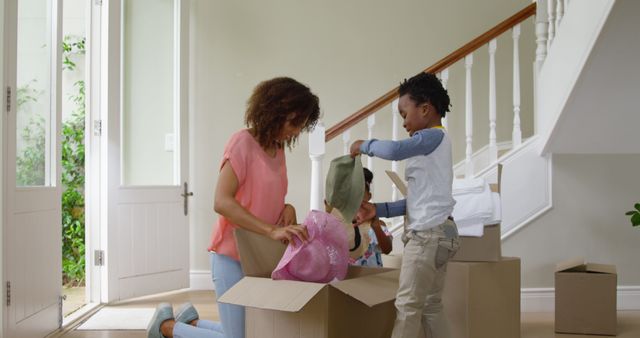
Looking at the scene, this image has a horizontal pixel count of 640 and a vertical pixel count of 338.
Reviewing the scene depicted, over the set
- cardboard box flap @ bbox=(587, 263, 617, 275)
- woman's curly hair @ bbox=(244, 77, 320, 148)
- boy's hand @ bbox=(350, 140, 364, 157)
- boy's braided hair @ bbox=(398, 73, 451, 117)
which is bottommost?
cardboard box flap @ bbox=(587, 263, 617, 275)

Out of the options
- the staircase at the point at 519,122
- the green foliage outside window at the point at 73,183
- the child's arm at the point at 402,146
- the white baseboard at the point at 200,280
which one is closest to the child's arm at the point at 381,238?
the child's arm at the point at 402,146

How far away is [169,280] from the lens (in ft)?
16.4

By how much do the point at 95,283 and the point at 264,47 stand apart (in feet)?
6.97

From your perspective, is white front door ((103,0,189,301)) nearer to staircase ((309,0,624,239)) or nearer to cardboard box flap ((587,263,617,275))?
staircase ((309,0,624,239))

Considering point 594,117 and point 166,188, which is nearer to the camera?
point 594,117

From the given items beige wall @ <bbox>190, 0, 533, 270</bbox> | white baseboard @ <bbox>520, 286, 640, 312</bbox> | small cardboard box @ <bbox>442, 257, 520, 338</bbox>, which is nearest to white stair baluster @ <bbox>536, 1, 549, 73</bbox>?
beige wall @ <bbox>190, 0, 533, 270</bbox>

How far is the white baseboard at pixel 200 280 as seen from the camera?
534cm

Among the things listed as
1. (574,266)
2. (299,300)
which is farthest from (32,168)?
(574,266)

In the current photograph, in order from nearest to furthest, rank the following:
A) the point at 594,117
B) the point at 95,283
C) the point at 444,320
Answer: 1. the point at 444,320
2. the point at 594,117
3. the point at 95,283

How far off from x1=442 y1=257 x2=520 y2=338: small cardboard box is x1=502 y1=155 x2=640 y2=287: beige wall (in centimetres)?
116

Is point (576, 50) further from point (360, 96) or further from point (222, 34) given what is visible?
point (222, 34)

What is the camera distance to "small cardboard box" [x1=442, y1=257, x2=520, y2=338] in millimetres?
2986

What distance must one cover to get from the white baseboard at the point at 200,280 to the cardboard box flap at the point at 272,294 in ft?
12.1

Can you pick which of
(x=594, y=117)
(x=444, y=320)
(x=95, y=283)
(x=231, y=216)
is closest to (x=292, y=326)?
(x=231, y=216)
